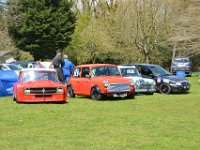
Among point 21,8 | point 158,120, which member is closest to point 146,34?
point 21,8

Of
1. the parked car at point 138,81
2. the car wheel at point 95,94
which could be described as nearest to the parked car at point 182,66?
the parked car at point 138,81

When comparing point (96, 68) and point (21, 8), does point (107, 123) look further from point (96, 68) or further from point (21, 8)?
point (21, 8)

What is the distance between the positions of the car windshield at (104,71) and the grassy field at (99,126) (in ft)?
9.63

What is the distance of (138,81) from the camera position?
2236 cm

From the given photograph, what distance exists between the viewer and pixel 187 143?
951 cm

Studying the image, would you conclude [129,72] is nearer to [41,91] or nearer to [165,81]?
[165,81]

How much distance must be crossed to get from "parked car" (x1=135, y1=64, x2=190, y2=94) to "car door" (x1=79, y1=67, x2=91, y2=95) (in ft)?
16.1

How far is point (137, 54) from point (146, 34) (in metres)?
2.91

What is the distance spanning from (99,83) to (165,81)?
18.9 feet

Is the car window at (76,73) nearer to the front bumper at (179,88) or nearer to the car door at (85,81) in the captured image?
the car door at (85,81)

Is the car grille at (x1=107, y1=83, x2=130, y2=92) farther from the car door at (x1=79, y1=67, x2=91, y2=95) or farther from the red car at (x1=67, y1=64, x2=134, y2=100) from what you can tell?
the car door at (x1=79, y1=67, x2=91, y2=95)

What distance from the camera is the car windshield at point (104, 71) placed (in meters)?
20.4

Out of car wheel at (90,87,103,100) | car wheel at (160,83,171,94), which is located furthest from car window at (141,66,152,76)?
car wheel at (90,87,103,100)

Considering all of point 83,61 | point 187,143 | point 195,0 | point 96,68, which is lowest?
point 187,143
